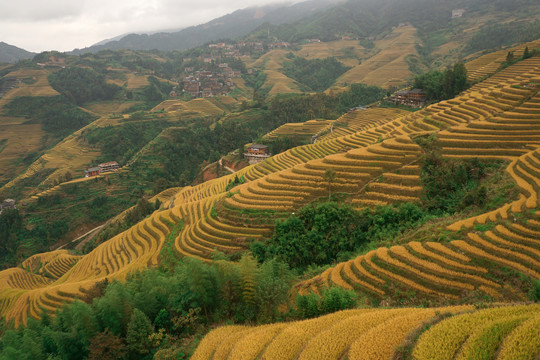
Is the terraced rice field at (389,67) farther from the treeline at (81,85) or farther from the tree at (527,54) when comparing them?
the treeline at (81,85)

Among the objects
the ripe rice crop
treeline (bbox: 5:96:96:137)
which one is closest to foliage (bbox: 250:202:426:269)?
the ripe rice crop

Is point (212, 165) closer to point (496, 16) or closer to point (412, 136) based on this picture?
point (412, 136)

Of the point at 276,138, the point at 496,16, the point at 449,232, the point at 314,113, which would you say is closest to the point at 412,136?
the point at 449,232

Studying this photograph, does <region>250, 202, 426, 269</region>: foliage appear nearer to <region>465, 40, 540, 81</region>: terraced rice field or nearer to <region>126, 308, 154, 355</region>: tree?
<region>126, 308, 154, 355</region>: tree

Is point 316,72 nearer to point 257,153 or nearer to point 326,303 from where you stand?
point 257,153

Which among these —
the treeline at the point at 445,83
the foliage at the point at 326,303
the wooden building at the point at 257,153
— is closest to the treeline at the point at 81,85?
the wooden building at the point at 257,153

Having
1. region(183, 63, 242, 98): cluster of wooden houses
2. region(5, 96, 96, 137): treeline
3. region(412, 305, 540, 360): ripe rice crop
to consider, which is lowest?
region(412, 305, 540, 360): ripe rice crop
